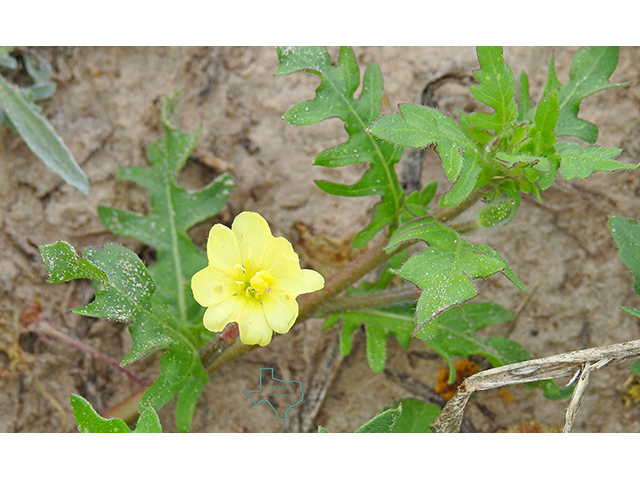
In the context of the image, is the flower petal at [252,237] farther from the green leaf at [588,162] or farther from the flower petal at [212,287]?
the green leaf at [588,162]

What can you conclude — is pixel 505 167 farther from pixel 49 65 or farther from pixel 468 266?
pixel 49 65

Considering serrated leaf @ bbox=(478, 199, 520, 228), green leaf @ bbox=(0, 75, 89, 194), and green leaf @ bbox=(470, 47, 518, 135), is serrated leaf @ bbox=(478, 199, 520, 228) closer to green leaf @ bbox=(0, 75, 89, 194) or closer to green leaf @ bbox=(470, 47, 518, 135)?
green leaf @ bbox=(470, 47, 518, 135)

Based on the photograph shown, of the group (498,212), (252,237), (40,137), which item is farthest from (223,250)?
(40,137)

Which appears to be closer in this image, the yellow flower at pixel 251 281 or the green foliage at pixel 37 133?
the yellow flower at pixel 251 281

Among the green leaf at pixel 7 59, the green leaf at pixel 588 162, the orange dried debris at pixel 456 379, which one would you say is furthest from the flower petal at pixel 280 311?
the green leaf at pixel 7 59
